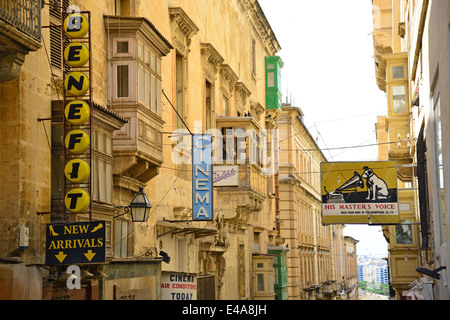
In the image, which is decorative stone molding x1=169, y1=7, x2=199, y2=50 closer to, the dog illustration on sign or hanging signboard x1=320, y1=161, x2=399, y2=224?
hanging signboard x1=320, y1=161, x2=399, y2=224

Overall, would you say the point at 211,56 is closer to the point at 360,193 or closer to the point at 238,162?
the point at 238,162

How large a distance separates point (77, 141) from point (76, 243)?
1792 millimetres

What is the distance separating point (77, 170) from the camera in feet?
43.7

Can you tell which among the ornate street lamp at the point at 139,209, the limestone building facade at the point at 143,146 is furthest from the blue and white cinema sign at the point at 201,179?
the ornate street lamp at the point at 139,209

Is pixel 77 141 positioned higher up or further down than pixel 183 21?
further down

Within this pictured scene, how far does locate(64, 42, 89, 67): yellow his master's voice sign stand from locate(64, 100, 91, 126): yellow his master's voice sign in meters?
0.76

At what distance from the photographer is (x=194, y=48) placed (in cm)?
2531

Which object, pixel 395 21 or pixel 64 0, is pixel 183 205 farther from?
pixel 395 21

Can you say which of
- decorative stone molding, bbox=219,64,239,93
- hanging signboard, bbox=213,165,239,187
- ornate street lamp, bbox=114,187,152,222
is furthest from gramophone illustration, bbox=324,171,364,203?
ornate street lamp, bbox=114,187,152,222

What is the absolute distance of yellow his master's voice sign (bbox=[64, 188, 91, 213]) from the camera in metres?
13.3

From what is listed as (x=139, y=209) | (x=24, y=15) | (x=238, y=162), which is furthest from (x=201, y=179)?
(x=24, y=15)

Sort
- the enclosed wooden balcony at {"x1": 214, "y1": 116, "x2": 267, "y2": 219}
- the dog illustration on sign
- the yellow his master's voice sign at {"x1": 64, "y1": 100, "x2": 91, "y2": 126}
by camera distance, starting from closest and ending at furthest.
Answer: the yellow his master's voice sign at {"x1": 64, "y1": 100, "x2": 91, "y2": 126}, the dog illustration on sign, the enclosed wooden balcony at {"x1": 214, "y1": 116, "x2": 267, "y2": 219}

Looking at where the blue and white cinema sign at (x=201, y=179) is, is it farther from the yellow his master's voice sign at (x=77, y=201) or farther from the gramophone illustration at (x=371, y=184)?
the yellow his master's voice sign at (x=77, y=201)

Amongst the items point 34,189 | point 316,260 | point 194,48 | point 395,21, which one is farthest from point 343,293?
point 34,189
